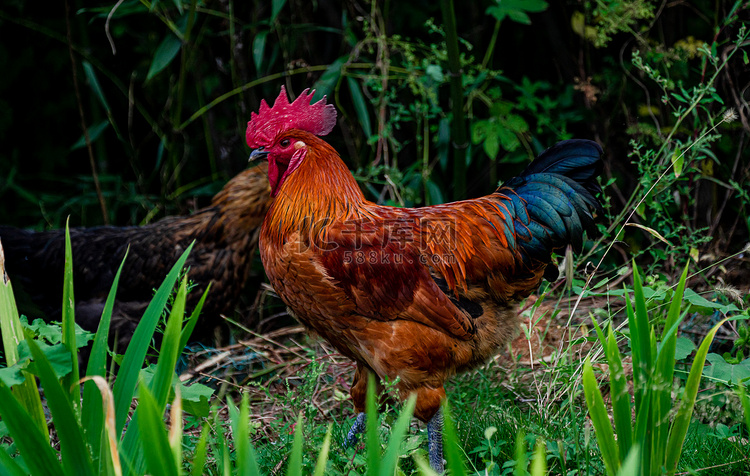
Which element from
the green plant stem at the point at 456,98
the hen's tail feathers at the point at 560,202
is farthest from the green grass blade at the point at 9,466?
the green plant stem at the point at 456,98

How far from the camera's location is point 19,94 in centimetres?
518

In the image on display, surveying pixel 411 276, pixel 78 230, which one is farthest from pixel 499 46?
pixel 78 230

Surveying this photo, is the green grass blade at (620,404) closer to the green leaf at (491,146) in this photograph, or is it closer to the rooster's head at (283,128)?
the rooster's head at (283,128)

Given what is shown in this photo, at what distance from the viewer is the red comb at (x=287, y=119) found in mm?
2705

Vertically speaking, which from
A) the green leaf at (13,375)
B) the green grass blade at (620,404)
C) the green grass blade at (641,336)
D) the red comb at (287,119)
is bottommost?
the green grass blade at (620,404)

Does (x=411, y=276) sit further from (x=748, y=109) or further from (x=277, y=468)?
(x=748, y=109)

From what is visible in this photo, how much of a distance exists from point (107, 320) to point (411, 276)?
1119 mm

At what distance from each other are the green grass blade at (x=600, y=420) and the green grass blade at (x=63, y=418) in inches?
45.0

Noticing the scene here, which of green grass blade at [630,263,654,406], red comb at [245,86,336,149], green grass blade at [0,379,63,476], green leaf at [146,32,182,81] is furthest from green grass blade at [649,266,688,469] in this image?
green leaf at [146,32,182,81]

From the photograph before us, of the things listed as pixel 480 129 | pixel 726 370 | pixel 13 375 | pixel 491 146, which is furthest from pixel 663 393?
pixel 480 129

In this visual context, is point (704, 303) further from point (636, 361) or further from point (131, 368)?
point (131, 368)

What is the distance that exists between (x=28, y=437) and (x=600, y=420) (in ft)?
4.25

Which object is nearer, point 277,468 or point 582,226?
point 277,468

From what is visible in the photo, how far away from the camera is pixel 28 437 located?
1.43m
